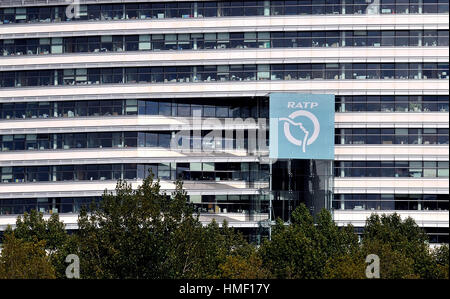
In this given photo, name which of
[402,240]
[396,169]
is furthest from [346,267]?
[396,169]

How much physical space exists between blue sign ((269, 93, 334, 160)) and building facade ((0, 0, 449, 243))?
7.47 feet

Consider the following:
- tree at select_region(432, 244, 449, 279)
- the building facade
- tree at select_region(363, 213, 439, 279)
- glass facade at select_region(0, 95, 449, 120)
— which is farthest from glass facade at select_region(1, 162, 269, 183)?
tree at select_region(432, 244, 449, 279)

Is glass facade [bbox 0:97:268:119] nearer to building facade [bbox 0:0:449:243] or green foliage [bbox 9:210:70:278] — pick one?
building facade [bbox 0:0:449:243]

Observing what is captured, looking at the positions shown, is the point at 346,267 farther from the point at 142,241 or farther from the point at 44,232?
the point at 44,232

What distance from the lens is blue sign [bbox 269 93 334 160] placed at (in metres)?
73.6

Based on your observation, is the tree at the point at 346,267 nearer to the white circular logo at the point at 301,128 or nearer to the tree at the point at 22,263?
the white circular logo at the point at 301,128

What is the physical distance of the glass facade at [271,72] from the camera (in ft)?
250

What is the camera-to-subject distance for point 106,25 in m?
77.8

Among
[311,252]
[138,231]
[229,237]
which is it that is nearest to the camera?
[138,231]

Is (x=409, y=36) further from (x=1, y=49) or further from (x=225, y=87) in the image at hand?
(x=1, y=49)

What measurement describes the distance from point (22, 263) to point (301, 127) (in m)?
31.0

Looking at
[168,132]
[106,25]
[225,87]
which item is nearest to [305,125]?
[225,87]

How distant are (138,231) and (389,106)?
35.8m

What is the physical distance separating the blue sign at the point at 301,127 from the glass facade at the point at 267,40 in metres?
6.22
